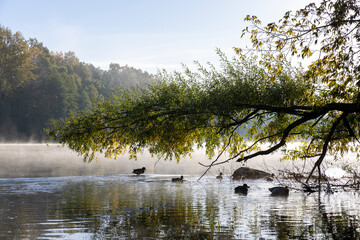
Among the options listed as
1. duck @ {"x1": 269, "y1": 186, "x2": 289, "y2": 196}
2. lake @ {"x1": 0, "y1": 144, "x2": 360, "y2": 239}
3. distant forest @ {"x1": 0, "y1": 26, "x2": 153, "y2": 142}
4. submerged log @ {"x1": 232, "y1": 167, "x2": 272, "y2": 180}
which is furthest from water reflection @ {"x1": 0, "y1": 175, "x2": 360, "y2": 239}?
distant forest @ {"x1": 0, "y1": 26, "x2": 153, "y2": 142}

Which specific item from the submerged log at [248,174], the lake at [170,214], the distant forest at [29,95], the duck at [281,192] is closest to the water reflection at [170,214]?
the lake at [170,214]

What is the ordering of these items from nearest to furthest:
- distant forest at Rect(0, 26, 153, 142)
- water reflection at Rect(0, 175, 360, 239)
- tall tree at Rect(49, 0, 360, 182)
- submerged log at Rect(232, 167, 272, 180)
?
water reflection at Rect(0, 175, 360, 239)
tall tree at Rect(49, 0, 360, 182)
submerged log at Rect(232, 167, 272, 180)
distant forest at Rect(0, 26, 153, 142)

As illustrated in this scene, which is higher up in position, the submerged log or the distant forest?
the distant forest

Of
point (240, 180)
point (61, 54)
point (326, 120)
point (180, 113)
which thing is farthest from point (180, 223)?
point (61, 54)

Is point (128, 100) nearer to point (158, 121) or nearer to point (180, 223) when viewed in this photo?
point (158, 121)

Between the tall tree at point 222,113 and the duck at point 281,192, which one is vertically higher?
the tall tree at point 222,113

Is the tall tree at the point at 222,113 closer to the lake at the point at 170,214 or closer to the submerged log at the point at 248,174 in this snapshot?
the lake at the point at 170,214

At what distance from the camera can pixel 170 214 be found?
16766 mm

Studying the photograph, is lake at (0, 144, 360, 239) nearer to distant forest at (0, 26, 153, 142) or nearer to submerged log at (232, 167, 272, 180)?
submerged log at (232, 167, 272, 180)

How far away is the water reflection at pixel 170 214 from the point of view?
13266mm

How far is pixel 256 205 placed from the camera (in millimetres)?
19453

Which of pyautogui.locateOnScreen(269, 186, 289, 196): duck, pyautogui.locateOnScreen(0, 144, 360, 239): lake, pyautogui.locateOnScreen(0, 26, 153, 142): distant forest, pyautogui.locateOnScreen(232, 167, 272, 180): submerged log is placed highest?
pyautogui.locateOnScreen(0, 26, 153, 142): distant forest

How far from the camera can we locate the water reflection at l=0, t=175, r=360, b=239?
522 inches

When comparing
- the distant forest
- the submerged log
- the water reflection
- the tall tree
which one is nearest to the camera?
the water reflection
